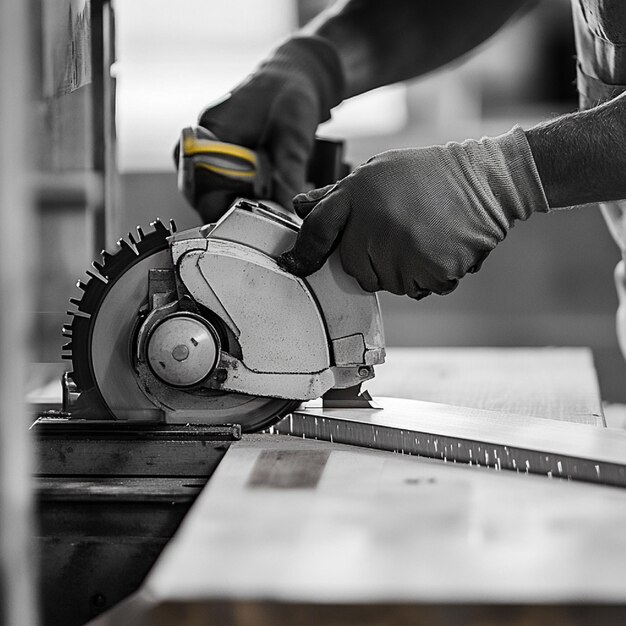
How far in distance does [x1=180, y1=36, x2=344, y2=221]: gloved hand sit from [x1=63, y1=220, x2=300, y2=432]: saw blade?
523mm

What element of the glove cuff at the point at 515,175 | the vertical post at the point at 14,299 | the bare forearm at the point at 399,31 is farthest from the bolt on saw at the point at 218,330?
the bare forearm at the point at 399,31

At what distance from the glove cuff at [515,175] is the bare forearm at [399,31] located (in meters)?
0.88

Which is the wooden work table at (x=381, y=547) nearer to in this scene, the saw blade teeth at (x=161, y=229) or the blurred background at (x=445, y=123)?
the saw blade teeth at (x=161, y=229)

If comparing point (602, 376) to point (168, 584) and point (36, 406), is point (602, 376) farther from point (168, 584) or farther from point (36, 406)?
point (168, 584)

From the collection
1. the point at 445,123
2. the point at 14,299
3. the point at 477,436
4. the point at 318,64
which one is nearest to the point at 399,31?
the point at 318,64

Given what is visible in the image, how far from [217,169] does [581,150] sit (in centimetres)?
60

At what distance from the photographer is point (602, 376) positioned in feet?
17.3

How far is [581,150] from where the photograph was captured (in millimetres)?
1314

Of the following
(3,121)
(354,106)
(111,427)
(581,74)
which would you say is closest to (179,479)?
(111,427)

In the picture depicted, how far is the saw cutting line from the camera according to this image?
42.8 inches

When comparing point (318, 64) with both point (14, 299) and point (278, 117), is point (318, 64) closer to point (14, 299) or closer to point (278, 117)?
point (278, 117)

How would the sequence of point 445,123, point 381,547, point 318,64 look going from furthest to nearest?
point 445,123 < point 318,64 < point 381,547

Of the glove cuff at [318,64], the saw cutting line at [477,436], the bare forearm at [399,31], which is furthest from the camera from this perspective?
the bare forearm at [399,31]

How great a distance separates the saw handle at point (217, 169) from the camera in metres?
1.57
